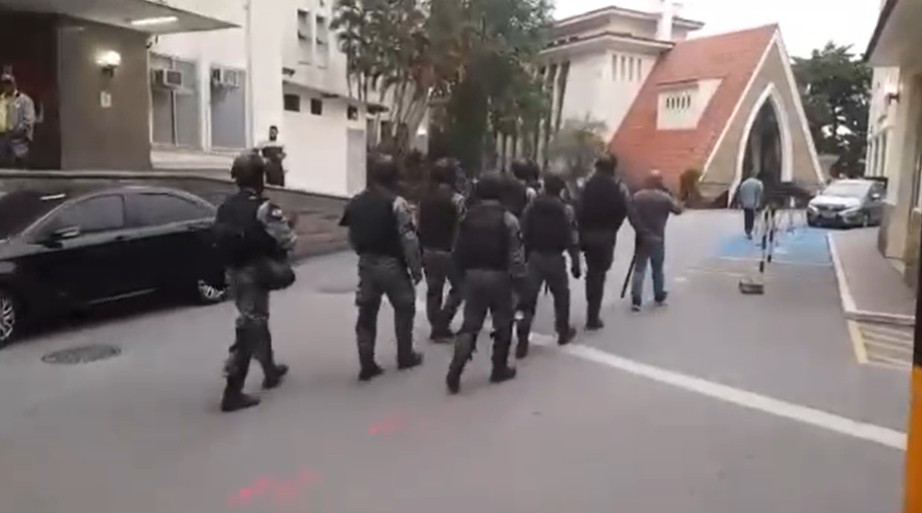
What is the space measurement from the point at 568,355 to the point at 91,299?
16.6 feet

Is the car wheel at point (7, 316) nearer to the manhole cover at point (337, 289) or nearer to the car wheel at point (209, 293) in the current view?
the car wheel at point (209, 293)

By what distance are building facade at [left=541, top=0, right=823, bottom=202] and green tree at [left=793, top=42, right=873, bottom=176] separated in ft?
20.9

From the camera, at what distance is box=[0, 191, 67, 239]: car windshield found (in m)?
8.95

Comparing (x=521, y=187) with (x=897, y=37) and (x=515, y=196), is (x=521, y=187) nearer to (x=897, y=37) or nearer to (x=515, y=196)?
(x=515, y=196)

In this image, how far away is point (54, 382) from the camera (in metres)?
7.36

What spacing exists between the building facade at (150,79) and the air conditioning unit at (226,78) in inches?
0.9

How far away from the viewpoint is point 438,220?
8.48 meters

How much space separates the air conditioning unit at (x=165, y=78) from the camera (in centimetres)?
1592

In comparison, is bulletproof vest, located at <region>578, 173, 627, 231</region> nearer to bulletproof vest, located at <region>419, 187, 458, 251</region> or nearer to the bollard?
bulletproof vest, located at <region>419, 187, 458, 251</region>

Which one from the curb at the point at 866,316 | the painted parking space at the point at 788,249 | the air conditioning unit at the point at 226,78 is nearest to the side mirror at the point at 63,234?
the air conditioning unit at the point at 226,78

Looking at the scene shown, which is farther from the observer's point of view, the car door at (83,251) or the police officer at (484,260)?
the car door at (83,251)

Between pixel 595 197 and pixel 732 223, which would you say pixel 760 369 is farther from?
pixel 732 223

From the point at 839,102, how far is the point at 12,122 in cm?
4521

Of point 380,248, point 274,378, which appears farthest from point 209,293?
point 380,248
